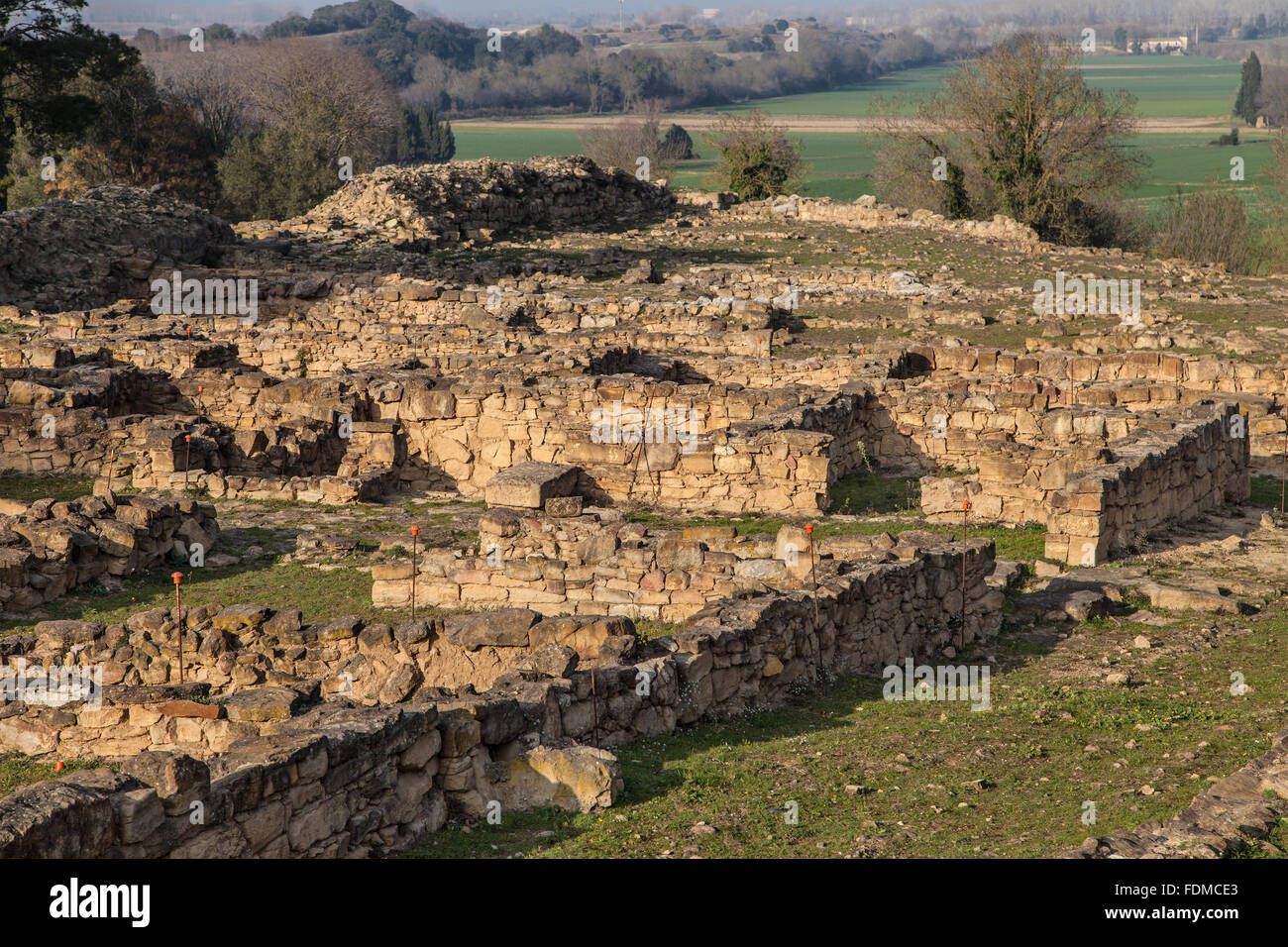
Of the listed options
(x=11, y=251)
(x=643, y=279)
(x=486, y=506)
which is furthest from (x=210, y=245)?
(x=486, y=506)

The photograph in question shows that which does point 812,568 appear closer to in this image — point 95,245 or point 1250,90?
point 95,245

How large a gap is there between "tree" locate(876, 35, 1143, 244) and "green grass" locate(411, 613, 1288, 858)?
38.6m

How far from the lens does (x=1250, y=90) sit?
123688 millimetres

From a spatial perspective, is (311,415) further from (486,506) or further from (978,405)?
→ (978,405)

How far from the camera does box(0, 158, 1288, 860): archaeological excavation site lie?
895 centimetres

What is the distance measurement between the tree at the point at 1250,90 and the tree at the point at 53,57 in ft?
336

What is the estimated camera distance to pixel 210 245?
39750 mm

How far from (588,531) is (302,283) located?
1925 cm

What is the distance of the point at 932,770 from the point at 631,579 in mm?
4284

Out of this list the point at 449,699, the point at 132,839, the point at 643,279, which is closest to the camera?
the point at 132,839
